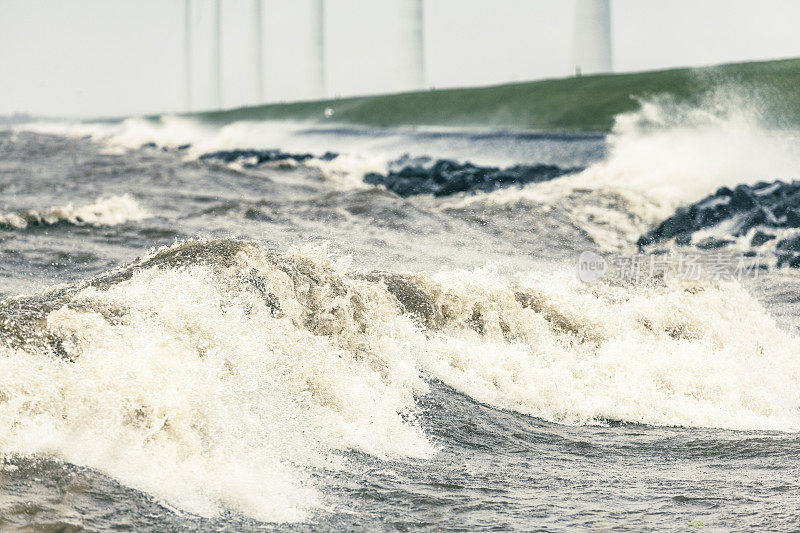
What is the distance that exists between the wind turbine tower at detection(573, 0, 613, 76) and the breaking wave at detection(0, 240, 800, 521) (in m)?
22.9

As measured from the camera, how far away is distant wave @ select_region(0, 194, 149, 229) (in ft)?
43.3

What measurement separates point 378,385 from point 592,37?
92.6 ft

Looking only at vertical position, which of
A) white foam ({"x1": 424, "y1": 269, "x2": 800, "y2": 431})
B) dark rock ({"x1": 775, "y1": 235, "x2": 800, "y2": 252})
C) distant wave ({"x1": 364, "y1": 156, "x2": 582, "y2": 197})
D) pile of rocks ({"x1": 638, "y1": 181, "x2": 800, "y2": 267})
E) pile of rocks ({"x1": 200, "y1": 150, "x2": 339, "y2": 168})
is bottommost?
white foam ({"x1": 424, "y1": 269, "x2": 800, "y2": 431})

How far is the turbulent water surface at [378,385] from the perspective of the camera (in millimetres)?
4273

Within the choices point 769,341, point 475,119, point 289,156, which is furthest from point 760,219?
point 475,119

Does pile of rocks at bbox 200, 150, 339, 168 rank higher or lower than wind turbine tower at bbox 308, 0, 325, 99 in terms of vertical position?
lower

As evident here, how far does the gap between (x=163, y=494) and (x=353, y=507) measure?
86 centimetres

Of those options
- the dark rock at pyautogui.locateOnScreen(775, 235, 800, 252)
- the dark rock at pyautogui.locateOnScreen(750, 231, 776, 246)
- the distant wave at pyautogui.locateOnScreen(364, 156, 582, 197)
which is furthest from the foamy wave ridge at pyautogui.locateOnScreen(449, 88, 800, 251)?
the dark rock at pyautogui.locateOnScreen(775, 235, 800, 252)

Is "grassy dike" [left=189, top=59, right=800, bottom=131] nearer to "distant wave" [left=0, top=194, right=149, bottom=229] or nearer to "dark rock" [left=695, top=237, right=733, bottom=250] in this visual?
"dark rock" [left=695, top=237, right=733, bottom=250]

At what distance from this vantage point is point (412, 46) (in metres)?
39.6

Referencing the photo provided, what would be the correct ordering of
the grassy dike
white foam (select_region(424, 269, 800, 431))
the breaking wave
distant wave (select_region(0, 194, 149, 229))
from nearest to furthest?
the breaking wave → white foam (select_region(424, 269, 800, 431)) → distant wave (select_region(0, 194, 149, 229)) → the grassy dike

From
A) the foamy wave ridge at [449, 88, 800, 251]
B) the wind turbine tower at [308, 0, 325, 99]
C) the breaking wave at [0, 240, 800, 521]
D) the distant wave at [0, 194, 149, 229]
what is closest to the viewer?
the breaking wave at [0, 240, 800, 521]

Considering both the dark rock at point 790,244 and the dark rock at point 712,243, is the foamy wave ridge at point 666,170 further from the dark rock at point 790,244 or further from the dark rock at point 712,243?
the dark rock at point 790,244

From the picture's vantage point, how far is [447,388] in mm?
6500
